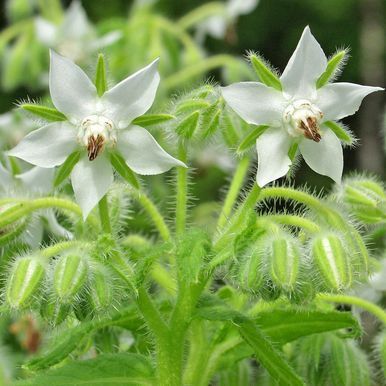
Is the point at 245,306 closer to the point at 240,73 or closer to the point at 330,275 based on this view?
the point at 330,275

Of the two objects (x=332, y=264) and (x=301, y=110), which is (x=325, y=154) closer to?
(x=301, y=110)

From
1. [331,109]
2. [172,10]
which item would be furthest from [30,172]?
[172,10]

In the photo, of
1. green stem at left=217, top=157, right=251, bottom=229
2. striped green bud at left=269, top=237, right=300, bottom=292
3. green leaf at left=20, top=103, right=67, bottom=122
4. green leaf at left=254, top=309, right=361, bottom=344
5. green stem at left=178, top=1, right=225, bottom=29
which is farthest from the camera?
green stem at left=178, top=1, right=225, bottom=29

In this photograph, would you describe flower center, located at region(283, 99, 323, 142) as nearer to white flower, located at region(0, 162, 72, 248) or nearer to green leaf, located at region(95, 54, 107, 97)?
green leaf, located at region(95, 54, 107, 97)

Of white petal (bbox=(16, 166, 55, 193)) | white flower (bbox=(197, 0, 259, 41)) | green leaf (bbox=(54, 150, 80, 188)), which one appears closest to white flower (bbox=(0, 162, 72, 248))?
white petal (bbox=(16, 166, 55, 193))

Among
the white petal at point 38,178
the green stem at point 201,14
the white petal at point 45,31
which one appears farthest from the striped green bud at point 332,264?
the green stem at point 201,14

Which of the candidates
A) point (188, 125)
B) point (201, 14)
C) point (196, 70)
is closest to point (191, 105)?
point (188, 125)
